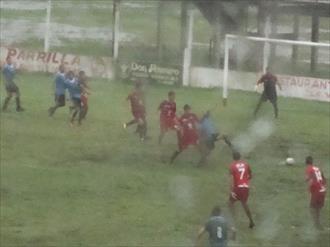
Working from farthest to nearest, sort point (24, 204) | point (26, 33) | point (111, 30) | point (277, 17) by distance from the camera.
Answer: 1. point (26, 33)
2. point (111, 30)
3. point (24, 204)
4. point (277, 17)

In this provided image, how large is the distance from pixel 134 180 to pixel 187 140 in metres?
1.07

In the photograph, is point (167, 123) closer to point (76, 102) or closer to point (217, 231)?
point (76, 102)

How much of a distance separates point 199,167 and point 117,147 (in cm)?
159

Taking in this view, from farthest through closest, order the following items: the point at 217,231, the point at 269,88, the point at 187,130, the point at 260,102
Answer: the point at 260,102, the point at 269,88, the point at 187,130, the point at 217,231

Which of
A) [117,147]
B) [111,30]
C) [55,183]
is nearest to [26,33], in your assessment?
[111,30]

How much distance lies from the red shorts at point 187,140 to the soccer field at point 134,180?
31cm

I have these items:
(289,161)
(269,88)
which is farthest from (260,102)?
(289,161)

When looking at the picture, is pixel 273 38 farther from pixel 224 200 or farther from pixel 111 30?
pixel 111 30

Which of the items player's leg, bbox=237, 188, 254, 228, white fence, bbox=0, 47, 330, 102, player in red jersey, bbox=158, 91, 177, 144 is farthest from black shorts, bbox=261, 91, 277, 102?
player's leg, bbox=237, 188, 254, 228

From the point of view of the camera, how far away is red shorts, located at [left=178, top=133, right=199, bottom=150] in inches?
550

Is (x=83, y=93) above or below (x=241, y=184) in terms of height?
above

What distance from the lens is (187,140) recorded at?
552 inches

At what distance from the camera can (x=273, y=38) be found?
54.1 ft

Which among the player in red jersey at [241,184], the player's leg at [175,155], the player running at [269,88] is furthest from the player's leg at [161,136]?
the player in red jersey at [241,184]
